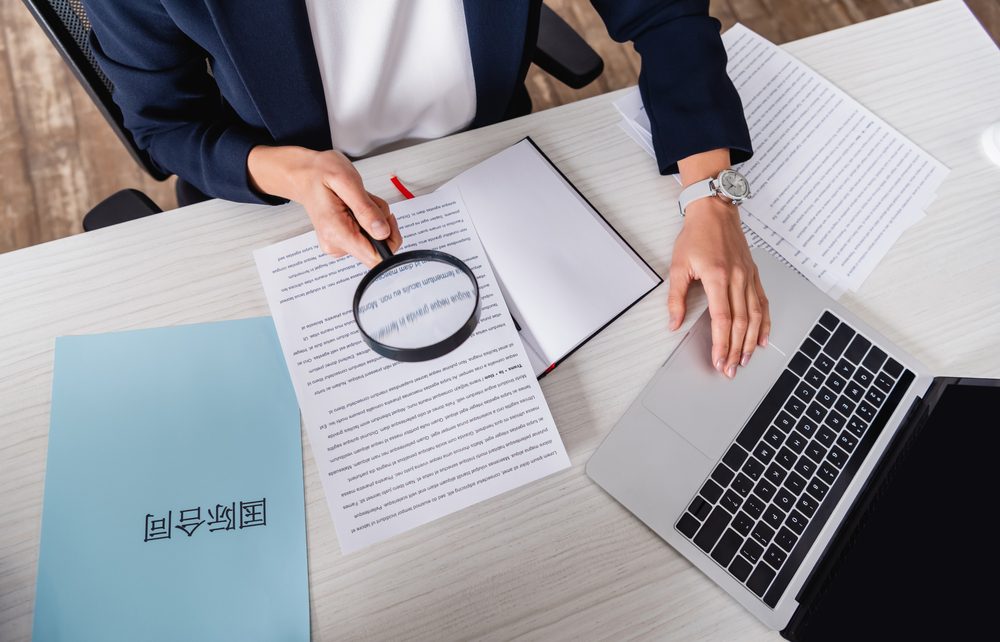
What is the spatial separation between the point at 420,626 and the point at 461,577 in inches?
2.6

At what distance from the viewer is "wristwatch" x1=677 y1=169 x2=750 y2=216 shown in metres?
0.90

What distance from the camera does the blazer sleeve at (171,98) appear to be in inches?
30.4

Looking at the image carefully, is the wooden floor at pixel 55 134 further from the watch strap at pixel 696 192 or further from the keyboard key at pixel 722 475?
the keyboard key at pixel 722 475

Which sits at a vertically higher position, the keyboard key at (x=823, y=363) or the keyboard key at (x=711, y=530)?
the keyboard key at (x=823, y=363)

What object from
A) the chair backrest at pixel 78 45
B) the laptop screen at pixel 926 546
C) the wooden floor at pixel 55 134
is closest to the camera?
the laptop screen at pixel 926 546

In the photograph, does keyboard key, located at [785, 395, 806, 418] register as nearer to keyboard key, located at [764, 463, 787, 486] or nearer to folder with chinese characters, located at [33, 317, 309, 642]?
keyboard key, located at [764, 463, 787, 486]

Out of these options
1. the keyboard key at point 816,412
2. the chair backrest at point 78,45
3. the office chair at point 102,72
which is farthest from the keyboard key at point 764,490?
the chair backrest at point 78,45

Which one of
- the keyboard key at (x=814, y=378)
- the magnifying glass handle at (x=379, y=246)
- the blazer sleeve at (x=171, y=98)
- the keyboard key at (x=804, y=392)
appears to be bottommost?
the keyboard key at (x=804, y=392)

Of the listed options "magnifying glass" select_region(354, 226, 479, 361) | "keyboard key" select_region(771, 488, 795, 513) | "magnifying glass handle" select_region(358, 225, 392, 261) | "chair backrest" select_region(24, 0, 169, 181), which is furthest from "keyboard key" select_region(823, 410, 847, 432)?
"chair backrest" select_region(24, 0, 169, 181)

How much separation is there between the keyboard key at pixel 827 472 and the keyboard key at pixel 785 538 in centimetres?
8

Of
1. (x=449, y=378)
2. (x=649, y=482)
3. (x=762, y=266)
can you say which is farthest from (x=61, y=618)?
(x=762, y=266)

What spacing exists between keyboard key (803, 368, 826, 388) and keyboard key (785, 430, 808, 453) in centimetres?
7

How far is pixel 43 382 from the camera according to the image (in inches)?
31.1

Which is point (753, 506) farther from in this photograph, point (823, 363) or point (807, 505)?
point (823, 363)
